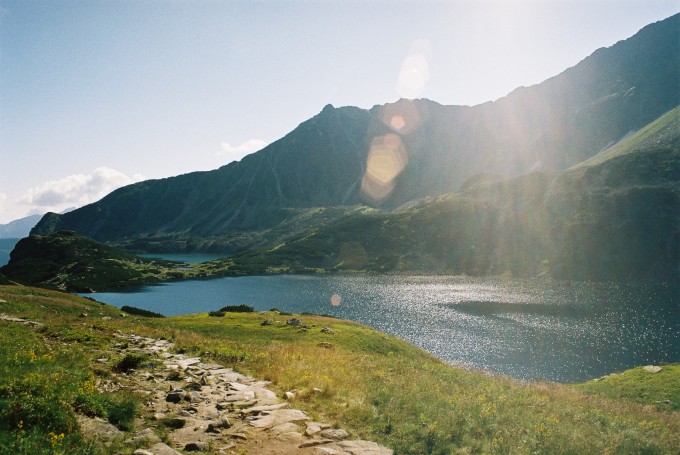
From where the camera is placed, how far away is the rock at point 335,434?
1199 centimetres

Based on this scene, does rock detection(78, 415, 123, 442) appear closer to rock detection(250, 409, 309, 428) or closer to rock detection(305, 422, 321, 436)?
rock detection(250, 409, 309, 428)

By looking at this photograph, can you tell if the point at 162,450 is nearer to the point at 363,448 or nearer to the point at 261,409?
the point at 261,409

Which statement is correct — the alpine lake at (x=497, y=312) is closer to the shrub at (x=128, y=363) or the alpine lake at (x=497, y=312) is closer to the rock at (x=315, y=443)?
the shrub at (x=128, y=363)

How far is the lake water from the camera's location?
71312mm

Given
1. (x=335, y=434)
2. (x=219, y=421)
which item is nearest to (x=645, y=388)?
(x=335, y=434)


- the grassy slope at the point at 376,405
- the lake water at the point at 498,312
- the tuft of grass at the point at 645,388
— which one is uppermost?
the grassy slope at the point at 376,405

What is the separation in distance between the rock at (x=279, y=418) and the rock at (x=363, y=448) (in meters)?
2.19

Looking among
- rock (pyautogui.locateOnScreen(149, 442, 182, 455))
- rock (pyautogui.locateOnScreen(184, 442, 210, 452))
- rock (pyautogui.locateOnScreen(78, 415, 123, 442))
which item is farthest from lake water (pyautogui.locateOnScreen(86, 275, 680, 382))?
rock (pyautogui.locateOnScreen(78, 415, 123, 442))

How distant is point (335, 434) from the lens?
12094mm

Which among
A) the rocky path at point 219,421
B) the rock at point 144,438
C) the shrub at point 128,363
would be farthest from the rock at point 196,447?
the shrub at point 128,363

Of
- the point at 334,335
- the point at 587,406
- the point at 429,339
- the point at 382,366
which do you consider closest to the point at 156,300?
the point at 429,339

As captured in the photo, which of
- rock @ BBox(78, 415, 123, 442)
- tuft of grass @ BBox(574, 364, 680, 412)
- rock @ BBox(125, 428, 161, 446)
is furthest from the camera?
tuft of grass @ BBox(574, 364, 680, 412)

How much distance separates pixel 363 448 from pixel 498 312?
11103cm

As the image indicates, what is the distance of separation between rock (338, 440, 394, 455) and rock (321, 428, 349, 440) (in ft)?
1.46
